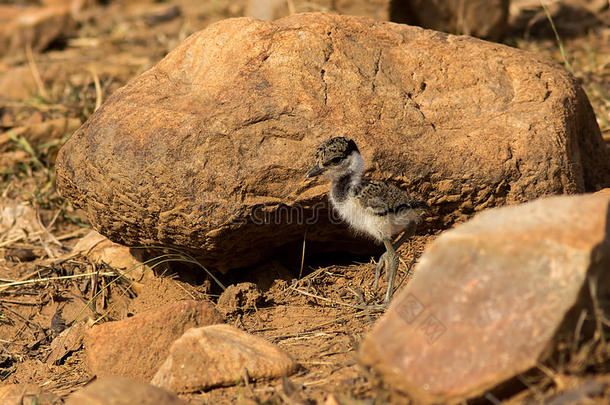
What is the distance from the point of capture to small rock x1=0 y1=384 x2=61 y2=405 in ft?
12.4

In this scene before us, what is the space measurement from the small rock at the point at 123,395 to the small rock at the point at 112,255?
226 centimetres

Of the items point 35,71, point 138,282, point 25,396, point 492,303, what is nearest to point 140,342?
point 25,396

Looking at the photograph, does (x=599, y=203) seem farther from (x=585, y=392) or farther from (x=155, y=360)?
(x=155, y=360)

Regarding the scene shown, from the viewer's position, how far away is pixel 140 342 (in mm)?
4094

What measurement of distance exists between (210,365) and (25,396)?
1261 mm

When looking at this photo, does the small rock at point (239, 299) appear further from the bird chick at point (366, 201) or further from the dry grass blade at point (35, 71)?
the dry grass blade at point (35, 71)

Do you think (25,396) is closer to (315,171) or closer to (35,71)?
(315,171)

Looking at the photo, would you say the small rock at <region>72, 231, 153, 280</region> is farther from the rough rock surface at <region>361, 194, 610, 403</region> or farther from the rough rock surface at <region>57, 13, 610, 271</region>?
the rough rock surface at <region>361, 194, 610, 403</region>

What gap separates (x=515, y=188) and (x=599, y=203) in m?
1.78

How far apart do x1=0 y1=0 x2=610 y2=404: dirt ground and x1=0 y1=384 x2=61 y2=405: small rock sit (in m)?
0.15

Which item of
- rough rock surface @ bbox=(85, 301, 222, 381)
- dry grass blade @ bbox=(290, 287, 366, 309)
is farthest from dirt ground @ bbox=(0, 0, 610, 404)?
rough rock surface @ bbox=(85, 301, 222, 381)

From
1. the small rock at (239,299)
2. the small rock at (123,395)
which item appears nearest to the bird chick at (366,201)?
the small rock at (239,299)

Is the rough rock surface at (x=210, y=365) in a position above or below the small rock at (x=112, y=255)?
above

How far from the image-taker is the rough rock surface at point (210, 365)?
3.54 m
